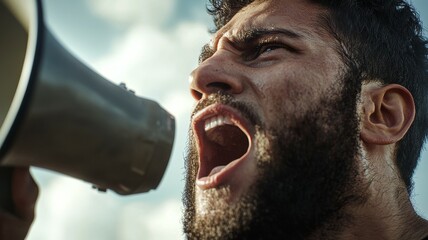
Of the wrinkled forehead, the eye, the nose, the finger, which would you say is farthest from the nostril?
the finger

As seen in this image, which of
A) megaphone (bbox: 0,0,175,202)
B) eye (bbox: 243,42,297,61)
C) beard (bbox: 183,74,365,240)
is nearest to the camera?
megaphone (bbox: 0,0,175,202)

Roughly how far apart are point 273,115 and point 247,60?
501mm

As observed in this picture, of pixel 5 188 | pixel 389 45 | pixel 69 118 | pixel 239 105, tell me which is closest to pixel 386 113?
pixel 389 45

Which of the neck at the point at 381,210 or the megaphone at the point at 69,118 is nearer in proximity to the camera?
the megaphone at the point at 69,118

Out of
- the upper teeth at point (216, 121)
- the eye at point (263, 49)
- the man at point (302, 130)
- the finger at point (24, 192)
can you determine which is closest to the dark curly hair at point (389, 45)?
the man at point (302, 130)

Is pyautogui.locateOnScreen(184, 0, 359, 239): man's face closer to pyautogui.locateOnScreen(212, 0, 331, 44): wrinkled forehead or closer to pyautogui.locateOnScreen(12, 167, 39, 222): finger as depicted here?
pyautogui.locateOnScreen(212, 0, 331, 44): wrinkled forehead

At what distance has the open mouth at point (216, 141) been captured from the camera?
300 centimetres

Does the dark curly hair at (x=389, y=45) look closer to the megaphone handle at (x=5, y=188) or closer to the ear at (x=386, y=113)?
the ear at (x=386, y=113)

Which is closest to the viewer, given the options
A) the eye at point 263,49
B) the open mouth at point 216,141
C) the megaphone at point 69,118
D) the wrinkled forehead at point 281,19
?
the megaphone at point 69,118

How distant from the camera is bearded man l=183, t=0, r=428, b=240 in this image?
2.77m

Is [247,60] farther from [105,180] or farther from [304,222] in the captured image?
[105,180]

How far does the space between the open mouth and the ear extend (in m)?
0.71

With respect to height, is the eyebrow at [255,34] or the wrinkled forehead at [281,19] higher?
the wrinkled forehead at [281,19]

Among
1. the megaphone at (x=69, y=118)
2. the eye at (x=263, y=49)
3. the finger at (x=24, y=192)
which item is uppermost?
the eye at (x=263, y=49)
